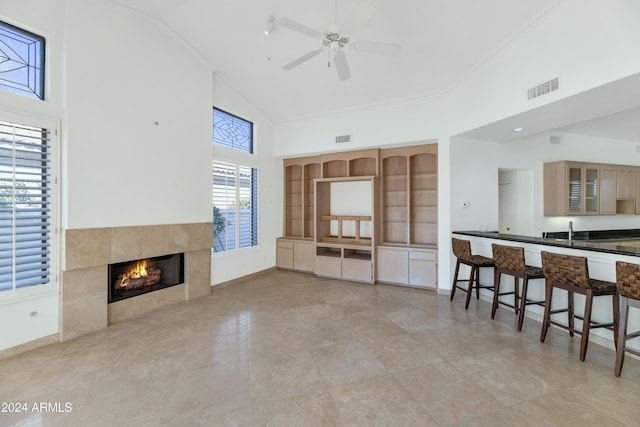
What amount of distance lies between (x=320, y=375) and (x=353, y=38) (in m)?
4.00

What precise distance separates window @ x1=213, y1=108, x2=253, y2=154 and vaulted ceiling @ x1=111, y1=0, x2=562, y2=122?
0.62 meters

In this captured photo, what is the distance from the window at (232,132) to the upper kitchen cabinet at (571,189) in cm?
616

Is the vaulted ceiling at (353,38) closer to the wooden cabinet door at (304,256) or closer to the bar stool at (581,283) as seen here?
the bar stool at (581,283)

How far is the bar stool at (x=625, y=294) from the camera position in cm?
232

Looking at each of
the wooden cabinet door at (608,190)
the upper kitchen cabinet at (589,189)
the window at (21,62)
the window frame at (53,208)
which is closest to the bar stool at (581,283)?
the upper kitchen cabinet at (589,189)

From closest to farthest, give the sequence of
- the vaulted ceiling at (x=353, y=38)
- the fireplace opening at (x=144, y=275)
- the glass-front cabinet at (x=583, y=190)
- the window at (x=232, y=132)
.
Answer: the vaulted ceiling at (x=353, y=38), the fireplace opening at (x=144, y=275), the window at (x=232, y=132), the glass-front cabinet at (x=583, y=190)

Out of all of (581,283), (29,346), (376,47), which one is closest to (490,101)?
(376,47)

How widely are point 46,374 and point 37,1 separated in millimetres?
3830

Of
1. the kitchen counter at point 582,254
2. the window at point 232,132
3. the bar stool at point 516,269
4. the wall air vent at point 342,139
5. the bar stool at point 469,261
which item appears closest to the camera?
the kitchen counter at point 582,254

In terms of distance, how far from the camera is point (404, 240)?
5.79m

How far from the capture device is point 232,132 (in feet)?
18.5

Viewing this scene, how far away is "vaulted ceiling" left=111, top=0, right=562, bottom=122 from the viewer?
10.5ft

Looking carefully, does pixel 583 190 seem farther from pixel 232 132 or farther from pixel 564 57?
pixel 232 132

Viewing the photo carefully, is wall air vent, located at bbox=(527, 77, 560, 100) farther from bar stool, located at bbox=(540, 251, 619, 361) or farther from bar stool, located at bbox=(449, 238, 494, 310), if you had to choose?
bar stool, located at bbox=(449, 238, 494, 310)
